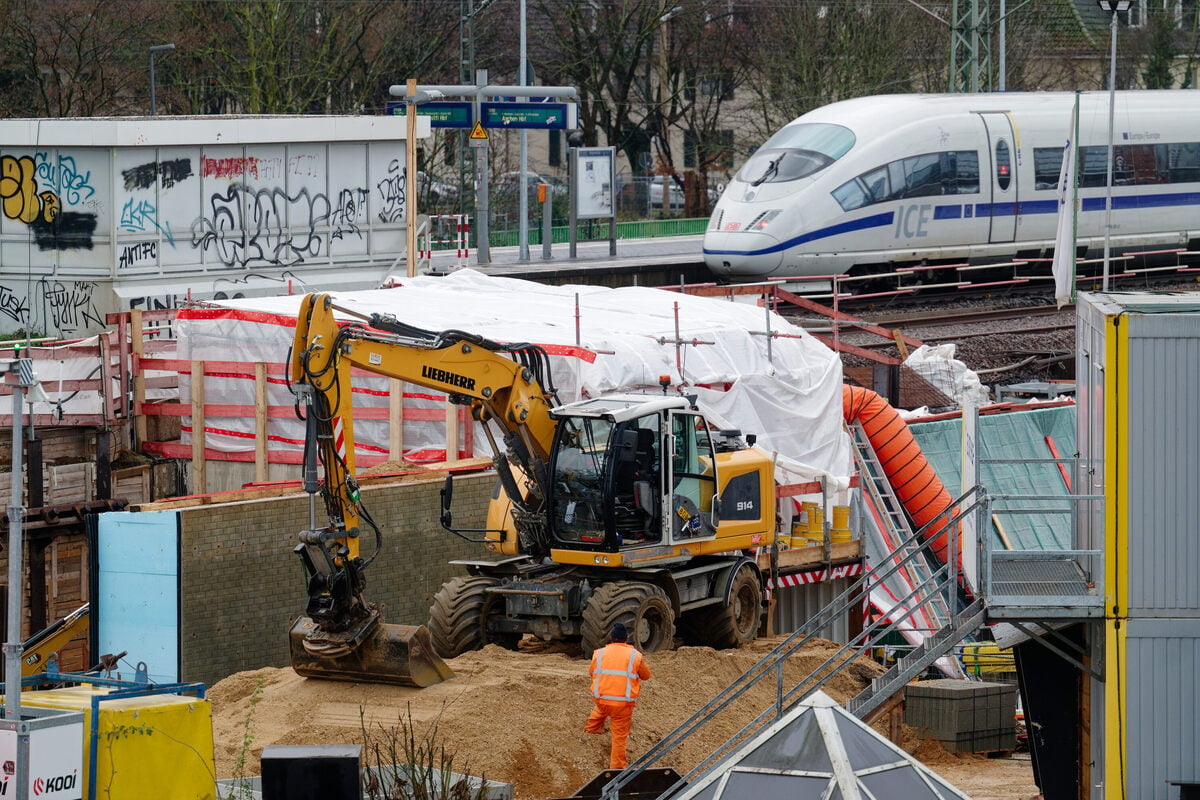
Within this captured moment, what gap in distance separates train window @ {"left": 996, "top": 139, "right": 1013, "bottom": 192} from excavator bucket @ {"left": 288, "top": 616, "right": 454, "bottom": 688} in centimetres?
2188

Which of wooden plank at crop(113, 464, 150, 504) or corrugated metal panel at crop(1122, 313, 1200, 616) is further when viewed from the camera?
wooden plank at crop(113, 464, 150, 504)

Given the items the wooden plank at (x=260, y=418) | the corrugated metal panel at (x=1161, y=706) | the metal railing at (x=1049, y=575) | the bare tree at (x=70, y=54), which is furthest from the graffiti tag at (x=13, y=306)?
the corrugated metal panel at (x=1161, y=706)

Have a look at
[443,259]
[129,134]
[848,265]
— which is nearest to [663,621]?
[129,134]

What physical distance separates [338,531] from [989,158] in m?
22.2

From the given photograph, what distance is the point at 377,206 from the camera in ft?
101

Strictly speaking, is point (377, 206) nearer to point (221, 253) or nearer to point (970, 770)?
point (221, 253)

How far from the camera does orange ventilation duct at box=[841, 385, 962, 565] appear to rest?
23.3 m

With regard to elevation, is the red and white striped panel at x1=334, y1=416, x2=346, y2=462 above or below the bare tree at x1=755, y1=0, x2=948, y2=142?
below

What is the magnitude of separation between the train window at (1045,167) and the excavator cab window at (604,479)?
20388mm

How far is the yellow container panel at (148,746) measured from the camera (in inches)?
Result: 375

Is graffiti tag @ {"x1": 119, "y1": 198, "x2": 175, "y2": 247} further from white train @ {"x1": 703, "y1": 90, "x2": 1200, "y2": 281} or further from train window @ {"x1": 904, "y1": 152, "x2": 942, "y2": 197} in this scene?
train window @ {"x1": 904, "y1": 152, "x2": 942, "y2": 197}

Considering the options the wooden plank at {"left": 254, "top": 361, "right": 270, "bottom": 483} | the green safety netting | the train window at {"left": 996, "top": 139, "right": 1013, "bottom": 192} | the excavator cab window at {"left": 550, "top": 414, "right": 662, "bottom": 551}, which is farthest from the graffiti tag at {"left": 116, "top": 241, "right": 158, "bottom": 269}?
the train window at {"left": 996, "top": 139, "right": 1013, "bottom": 192}

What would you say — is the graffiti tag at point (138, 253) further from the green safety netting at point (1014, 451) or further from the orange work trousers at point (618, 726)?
the orange work trousers at point (618, 726)

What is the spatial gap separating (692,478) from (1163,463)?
5.22 m
